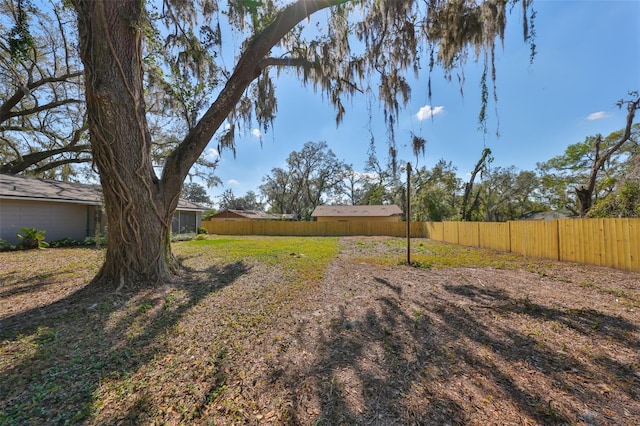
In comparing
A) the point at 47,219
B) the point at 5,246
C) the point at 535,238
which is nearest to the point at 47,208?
the point at 47,219

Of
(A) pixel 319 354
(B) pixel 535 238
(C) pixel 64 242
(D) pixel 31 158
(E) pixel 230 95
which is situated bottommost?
(A) pixel 319 354

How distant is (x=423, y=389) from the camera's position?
6.18 ft

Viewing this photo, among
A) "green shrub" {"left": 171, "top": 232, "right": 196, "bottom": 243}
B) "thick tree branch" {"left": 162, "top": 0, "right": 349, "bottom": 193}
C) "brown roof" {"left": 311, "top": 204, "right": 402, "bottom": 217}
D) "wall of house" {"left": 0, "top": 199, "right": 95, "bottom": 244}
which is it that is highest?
"thick tree branch" {"left": 162, "top": 0, "right": 349, "bottom": 193}

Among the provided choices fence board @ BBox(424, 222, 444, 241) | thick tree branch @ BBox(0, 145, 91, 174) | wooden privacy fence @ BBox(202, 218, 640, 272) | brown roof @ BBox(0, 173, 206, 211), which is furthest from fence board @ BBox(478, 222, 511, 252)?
thick tree branch @ BBox(0, 145, 91, 174)

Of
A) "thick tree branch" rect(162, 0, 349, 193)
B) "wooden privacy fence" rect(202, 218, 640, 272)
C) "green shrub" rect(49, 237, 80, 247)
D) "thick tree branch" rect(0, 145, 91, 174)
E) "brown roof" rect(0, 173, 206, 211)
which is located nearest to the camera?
"thick tree branch" rect(162, 0, 349, 193)

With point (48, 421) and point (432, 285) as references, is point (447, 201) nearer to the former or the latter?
point (432, 285)

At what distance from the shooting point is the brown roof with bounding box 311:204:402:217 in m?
24.8

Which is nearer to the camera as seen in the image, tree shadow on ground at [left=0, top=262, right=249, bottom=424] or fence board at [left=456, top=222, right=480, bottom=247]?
tree shadow on ground at [left=0, top=262, right=249, bottom=424]

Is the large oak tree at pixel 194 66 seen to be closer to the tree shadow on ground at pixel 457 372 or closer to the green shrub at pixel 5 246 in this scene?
the tree shadow on ground at pixel 457 372

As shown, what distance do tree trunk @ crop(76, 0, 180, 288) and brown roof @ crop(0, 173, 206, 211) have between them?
5828 mm

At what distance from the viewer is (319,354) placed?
7.84ft

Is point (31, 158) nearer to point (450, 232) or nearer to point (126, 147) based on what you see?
point (126, 147)

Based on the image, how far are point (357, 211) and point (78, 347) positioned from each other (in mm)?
23962

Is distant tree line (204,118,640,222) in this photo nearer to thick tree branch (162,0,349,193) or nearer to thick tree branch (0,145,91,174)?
thick tree branch (162,0,349,193)
